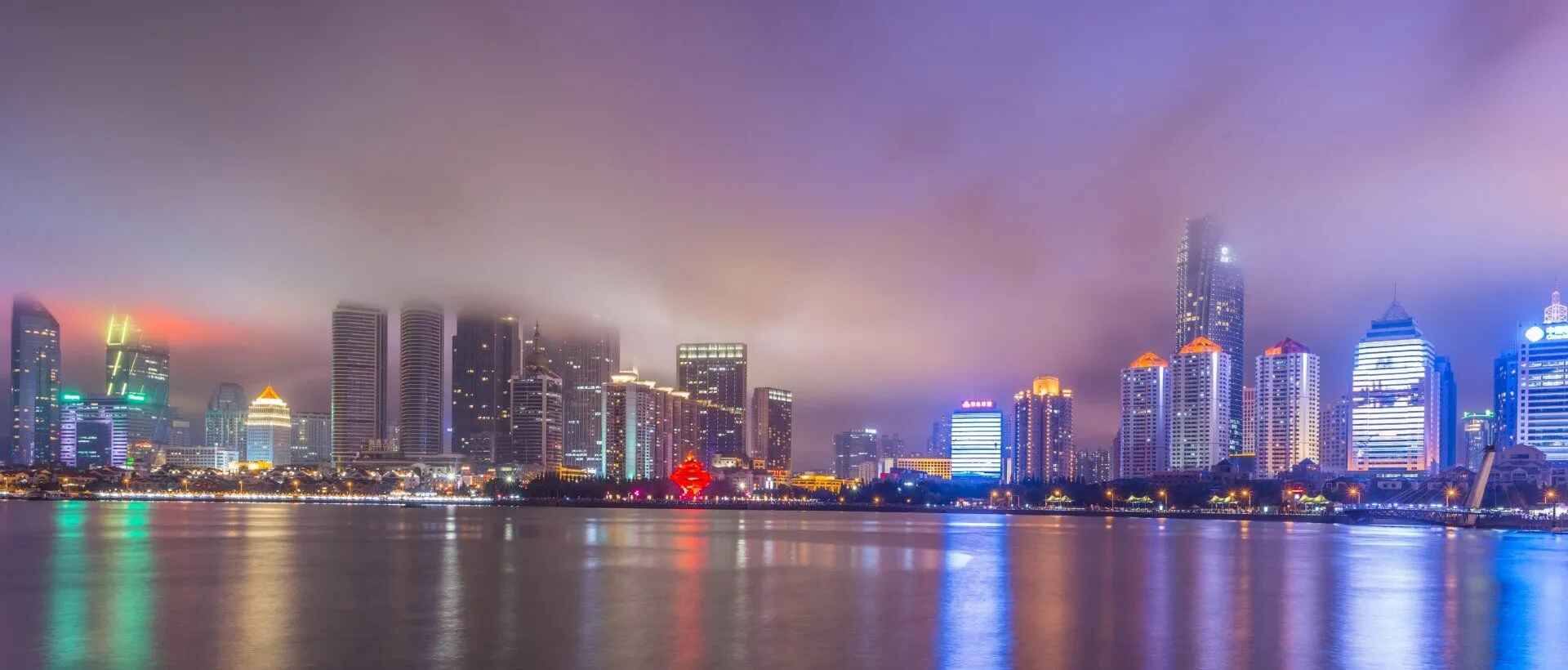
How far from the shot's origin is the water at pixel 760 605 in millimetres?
26531

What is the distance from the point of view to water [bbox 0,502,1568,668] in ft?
87.0

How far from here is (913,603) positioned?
36.4 metres

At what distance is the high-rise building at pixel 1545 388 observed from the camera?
634ft

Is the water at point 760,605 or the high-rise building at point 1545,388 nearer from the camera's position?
the water at point 760,605

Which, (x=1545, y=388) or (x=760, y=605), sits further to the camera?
(x=1545, y=388)

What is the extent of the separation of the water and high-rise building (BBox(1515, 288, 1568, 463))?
156 m

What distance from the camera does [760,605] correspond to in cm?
3550

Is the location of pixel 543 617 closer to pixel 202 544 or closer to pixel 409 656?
pixel 409 656

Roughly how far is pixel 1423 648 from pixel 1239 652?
5.77 m

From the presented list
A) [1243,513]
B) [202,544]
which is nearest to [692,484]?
[1243,513]

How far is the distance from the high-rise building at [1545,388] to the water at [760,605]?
156m

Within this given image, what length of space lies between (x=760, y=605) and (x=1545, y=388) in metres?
215

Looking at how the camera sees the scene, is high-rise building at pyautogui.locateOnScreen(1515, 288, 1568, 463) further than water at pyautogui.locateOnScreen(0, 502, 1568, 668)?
Yes

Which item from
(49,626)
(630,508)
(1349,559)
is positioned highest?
(49,626)
